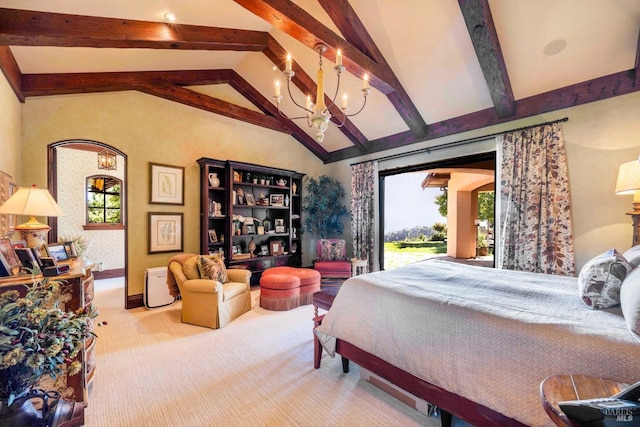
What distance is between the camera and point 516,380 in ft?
4.17

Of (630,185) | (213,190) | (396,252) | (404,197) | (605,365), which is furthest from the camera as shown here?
(396,252)

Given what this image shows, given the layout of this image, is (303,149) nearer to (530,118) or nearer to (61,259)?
(530,118)

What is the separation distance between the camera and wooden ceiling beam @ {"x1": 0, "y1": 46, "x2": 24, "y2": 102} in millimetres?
2502

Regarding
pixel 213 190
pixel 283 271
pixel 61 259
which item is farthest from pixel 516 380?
pixel 213 190

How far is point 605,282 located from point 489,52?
239 cm

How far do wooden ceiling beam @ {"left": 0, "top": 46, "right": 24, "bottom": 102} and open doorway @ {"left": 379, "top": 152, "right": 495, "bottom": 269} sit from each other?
5.78 meters

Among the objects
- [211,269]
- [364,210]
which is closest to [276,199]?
[364,210]

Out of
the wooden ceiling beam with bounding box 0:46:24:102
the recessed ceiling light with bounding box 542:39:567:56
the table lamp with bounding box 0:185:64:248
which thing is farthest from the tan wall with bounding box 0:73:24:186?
→ the recessed ceiling light with bounding box 542:39:567:56

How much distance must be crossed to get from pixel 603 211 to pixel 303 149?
15.9ft

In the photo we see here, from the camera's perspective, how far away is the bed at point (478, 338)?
1207mm

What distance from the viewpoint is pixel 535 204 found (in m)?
3.22

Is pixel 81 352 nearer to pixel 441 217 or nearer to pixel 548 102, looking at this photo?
pixel 548 102

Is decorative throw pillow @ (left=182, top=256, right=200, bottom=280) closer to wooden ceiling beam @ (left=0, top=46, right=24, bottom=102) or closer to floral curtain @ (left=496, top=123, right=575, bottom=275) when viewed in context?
wooden ceiling beam @ (left=0, top=46, right=24, bottom=102)

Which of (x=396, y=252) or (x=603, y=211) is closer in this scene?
(x=603, y=211)
